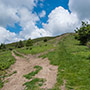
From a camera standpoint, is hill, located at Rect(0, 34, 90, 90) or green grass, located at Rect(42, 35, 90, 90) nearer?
green grass, located at Rect(42, 35, 90, 90)

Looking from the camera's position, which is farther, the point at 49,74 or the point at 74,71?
the point at 49,74

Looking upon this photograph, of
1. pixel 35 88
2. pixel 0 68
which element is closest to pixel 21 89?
pixel 35 88

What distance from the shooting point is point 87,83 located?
Result: 7844 mm

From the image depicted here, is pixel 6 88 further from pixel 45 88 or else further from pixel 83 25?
pixel 83 25

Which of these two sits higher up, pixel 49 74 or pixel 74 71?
pixel 74 71

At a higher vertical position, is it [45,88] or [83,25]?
[83,25]

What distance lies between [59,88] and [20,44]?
285 feet

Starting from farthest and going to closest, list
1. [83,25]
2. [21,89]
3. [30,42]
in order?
[30,42]
[83,25]
[21,89]

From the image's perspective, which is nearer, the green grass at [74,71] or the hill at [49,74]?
the green grass at [74,71]

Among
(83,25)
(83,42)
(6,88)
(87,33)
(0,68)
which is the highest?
(83,25)

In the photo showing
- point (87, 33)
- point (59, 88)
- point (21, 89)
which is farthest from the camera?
point (87, 33)

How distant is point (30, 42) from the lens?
69250 millimetres

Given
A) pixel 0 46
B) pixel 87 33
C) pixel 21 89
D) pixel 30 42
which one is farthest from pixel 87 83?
pixel 0 46

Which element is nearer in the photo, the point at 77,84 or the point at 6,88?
the point at 77,84
